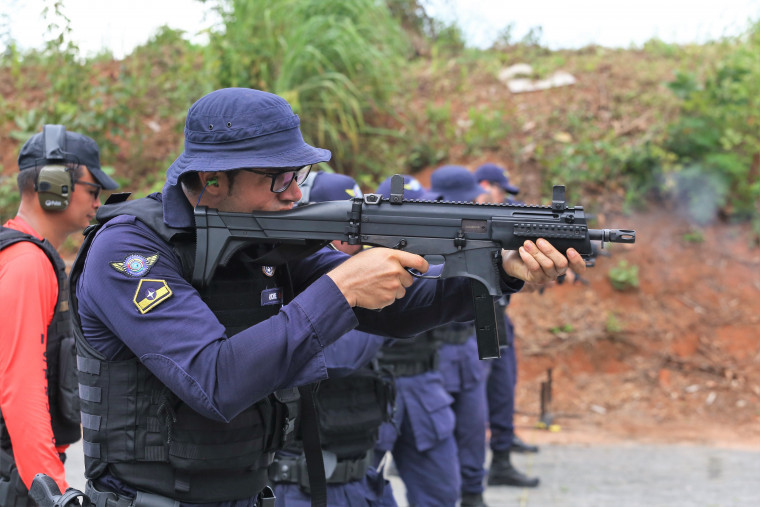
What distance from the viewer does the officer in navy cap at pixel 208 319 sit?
206 cm

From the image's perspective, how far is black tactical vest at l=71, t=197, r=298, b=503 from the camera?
7.41 feet

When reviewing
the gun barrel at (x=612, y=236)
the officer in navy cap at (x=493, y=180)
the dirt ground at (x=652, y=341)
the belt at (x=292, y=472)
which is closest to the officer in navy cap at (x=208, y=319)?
the gun barrel at (x=612, y=236)

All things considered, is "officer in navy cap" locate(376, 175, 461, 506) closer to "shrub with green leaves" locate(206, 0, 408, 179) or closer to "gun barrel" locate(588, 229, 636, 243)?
"gun barrel" locate(588, 229, 636, 243)

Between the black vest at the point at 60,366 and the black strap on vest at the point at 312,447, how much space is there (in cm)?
112

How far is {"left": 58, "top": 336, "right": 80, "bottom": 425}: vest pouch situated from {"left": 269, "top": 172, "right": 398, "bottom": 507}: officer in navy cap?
844 millimetres

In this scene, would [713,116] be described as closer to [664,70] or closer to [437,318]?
[664,70]

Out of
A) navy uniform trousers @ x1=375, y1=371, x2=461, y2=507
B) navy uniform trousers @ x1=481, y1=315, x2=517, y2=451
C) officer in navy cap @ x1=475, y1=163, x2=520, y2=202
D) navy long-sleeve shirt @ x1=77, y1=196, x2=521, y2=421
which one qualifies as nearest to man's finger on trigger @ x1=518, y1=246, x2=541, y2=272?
navy long-sleeve shirt @ x1=77, y1=196, x2=521, y2=421

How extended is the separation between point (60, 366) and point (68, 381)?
7 cm

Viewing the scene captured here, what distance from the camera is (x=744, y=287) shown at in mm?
9242

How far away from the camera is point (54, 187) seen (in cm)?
338

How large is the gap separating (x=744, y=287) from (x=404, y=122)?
15.7ft

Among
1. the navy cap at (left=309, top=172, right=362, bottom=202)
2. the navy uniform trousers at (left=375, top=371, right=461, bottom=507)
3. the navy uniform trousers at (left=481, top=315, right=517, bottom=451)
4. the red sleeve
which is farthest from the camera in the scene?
the navy uniform trousers at (left=481, top=315, right=517, bottom=451)

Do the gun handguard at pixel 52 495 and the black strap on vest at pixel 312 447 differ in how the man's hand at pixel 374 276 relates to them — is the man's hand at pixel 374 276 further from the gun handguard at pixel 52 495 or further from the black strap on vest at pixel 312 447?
the gun handguard at pixel 52 495

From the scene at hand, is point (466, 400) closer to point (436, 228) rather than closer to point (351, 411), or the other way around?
point (351, 411)
